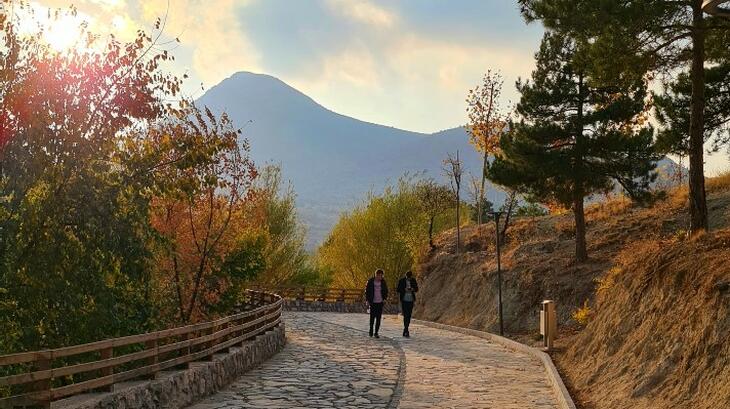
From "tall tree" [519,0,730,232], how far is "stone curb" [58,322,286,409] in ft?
34.4

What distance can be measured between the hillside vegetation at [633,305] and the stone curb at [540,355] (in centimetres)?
31

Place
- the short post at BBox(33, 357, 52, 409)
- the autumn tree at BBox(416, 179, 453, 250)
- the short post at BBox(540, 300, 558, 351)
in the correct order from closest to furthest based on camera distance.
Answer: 1. the short post at BBox(33, 357, 52, 409)
2. the short post at BBox(540, 300, 558, 351)
3. the autumn tree at BBox(416, 179, 453, 250)

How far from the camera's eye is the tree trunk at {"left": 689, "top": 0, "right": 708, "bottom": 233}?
48.3 ft

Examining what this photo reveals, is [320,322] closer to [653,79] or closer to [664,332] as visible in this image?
[653,79]

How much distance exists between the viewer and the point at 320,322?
30.8 meters

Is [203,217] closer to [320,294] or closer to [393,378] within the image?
[393,378]

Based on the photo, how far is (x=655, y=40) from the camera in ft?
50.0

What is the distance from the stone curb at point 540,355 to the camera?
10539 millimetres

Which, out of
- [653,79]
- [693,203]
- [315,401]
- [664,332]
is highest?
[653,79]

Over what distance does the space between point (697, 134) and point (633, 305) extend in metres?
5.03

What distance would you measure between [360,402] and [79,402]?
455 centimetres

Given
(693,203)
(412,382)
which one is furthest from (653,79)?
(412,382)

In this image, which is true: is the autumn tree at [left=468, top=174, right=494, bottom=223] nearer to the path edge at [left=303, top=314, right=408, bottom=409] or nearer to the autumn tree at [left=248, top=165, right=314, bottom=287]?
the autumn tree at [left=248, top=165, right=314, bottom=287]

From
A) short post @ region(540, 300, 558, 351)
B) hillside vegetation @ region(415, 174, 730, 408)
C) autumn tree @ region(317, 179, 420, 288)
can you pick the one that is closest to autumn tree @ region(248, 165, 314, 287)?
autumn tree @ region(317, 179, 420, 288)
